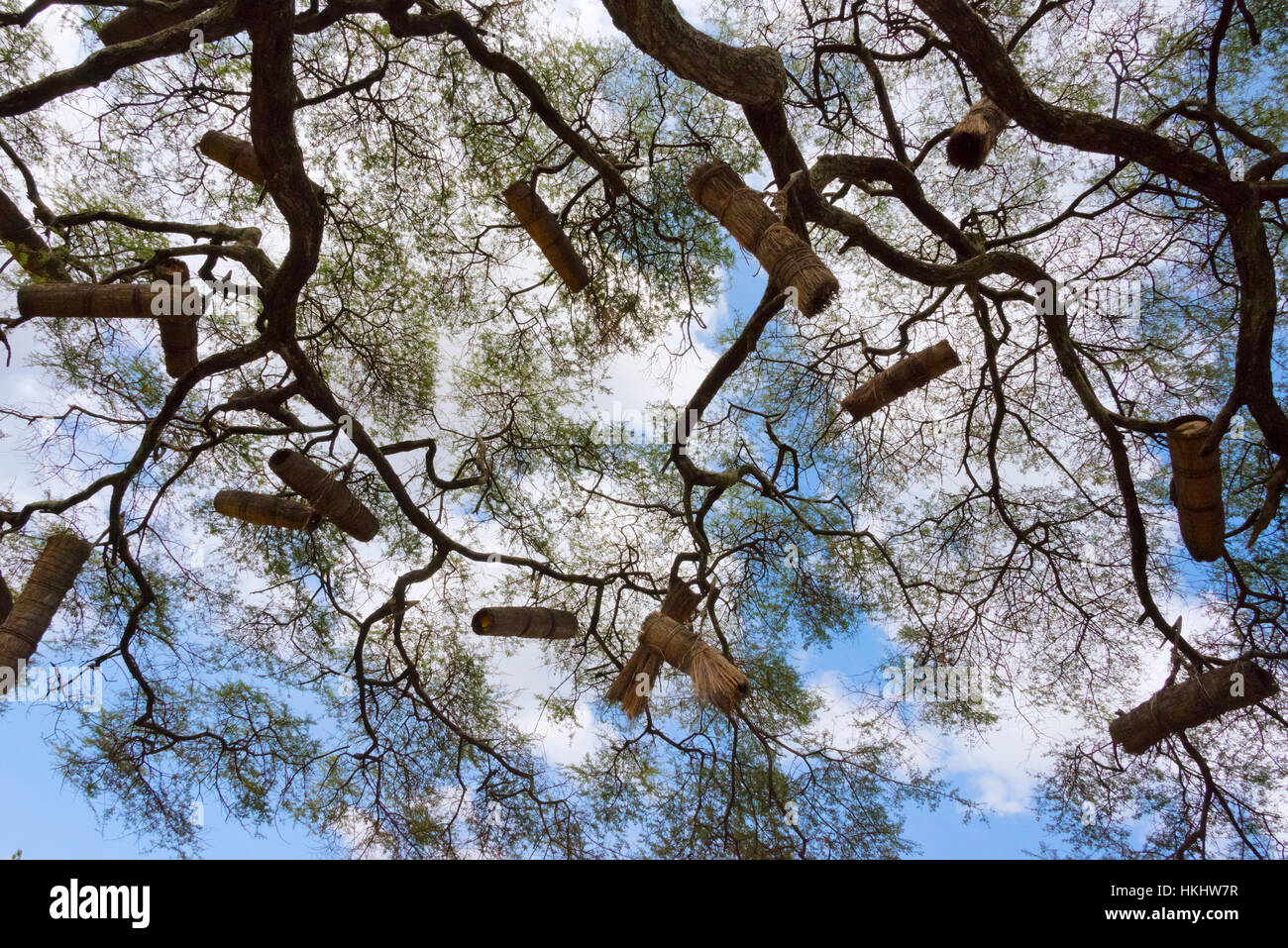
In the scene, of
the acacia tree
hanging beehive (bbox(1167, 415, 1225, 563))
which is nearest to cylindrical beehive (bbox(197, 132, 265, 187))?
the acacia tree

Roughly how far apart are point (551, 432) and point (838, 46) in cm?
439

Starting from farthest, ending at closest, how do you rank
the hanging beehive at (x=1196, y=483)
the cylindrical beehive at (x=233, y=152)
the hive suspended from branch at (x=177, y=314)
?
the cylindrical beehive at (x=233, y=152)
the hive suspended from branch at (x=177, y=314)
the hanging beehive at (x=1196, y=483)

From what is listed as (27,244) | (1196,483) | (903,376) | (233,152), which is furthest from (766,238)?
(27,244)

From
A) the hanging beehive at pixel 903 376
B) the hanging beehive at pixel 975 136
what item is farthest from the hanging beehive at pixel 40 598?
the hanging beehive at pixel 975 136

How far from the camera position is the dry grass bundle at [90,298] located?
4.77m

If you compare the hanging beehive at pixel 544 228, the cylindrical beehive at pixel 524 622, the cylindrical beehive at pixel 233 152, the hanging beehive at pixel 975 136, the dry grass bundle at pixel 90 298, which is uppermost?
the cylindrical beehive at pixel 233 152

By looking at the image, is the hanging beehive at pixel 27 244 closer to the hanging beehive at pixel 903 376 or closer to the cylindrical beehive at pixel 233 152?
the cylindrical beehive at pixel 233 152

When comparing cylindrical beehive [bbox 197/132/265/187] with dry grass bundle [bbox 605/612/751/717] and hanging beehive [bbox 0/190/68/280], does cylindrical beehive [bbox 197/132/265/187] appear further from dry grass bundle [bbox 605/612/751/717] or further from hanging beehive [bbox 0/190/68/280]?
dry grass bundle [bbox 605/612/751/717]

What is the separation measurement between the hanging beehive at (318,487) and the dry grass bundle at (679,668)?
221cm

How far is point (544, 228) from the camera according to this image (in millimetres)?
5680

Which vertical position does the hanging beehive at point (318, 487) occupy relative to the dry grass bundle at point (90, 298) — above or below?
below

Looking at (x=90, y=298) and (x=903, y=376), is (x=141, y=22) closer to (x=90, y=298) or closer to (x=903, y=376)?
(x=90, y=298)
